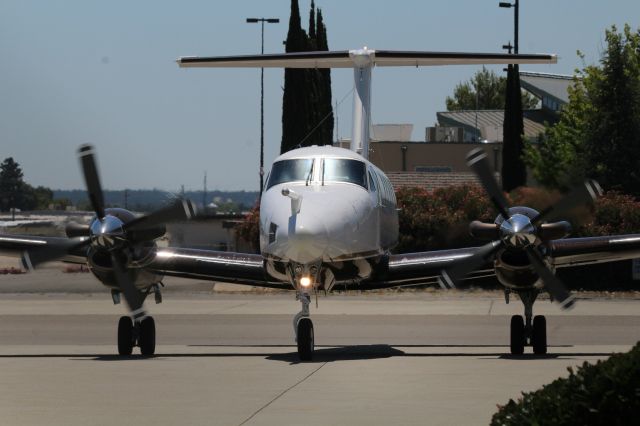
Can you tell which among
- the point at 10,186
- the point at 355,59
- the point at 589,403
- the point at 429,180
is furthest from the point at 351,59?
the point at 10,186

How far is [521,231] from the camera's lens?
17859 millimetres

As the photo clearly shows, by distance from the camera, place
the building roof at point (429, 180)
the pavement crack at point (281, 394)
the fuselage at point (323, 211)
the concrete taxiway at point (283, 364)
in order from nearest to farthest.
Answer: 1. the pavement crack at point (281, 394)
2. the concrete taxiway at point (283, 364)
3. the fuselage at point (323, 211)
4. the building roof at point (429, 180)

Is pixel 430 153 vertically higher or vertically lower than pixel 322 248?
higher

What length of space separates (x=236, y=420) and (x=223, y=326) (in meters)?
16.0

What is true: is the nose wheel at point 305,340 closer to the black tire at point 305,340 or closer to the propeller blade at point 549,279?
the black tire at point 305,340

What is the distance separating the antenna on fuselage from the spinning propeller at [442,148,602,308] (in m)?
4.17

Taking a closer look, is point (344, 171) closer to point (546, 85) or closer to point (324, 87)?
point (324, 87)

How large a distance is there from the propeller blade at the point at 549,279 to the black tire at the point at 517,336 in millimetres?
908

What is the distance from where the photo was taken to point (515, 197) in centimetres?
4062

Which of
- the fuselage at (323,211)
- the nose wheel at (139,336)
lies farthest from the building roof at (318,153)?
the nose wheel at (139,336)

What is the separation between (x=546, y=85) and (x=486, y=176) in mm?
74436

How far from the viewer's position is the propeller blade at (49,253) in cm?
1942

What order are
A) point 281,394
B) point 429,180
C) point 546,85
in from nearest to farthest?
1. point 281,394
2. point 429,180
3. point 546,85

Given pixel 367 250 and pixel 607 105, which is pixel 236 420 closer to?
pixel 367 250
